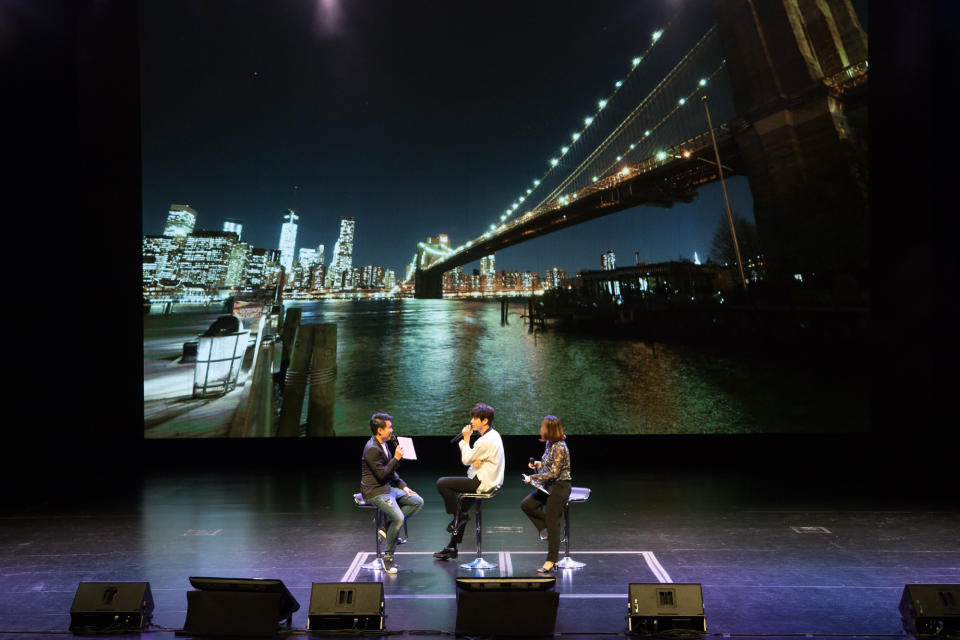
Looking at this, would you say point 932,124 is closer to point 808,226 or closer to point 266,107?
point 808,226

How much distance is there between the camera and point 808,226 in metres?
7.16

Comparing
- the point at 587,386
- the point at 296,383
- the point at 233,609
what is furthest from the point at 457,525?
the point at 296,383

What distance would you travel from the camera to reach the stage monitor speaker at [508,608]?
2.83m

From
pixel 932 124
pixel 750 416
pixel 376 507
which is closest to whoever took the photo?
pixel 376 507

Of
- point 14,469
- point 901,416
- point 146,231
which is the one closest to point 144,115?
point 146,231

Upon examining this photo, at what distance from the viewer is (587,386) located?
7055 millimetres

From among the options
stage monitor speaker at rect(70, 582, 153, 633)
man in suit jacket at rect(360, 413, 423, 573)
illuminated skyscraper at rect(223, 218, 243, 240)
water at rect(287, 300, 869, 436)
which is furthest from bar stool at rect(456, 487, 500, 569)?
illuminated skyscraper at rect(223, 218, 243, 240)

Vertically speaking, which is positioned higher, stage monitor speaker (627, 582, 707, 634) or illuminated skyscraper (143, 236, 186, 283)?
illuminated skyscraper (143, 236, 186, 283)

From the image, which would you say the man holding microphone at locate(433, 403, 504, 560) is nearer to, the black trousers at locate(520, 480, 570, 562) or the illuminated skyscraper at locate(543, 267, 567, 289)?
the black trousers at locate(520, 480, 570, 562)

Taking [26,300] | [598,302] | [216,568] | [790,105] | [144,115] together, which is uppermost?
[144,115]

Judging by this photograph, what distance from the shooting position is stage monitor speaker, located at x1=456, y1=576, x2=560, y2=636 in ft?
9.29

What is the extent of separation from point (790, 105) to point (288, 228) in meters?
6.33

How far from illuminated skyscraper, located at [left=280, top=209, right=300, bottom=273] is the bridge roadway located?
1.61 metres

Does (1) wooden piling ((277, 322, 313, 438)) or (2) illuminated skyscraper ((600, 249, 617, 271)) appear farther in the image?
(2) illuminated skyscraper ((600, 249, 617, 271))
